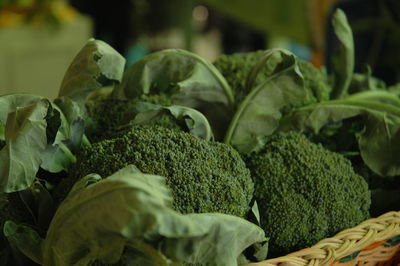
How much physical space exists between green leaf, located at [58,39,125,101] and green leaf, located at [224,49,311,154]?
15 centimetres

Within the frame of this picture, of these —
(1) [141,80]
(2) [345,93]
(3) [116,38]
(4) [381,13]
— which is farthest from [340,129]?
(3) [116,38]

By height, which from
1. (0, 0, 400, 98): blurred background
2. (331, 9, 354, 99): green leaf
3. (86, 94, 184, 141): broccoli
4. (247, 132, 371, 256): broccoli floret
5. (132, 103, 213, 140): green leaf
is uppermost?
(331, 9, 354, 99): green leaf

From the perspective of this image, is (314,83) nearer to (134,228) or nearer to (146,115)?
(146,115)

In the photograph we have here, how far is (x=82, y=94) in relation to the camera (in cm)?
64

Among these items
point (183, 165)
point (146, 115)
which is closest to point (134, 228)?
point (183, 165)

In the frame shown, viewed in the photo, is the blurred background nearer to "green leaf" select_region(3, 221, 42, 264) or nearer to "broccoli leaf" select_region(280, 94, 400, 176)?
"broccoli leaf" select_region(280, 94, 400, 176)

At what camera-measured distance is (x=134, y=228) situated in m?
0.43

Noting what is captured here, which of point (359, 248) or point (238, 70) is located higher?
point (238, 70)

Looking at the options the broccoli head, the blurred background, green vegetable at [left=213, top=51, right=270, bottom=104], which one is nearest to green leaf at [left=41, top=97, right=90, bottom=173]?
green vegetable at [left=213, top=51, right=270, bottom=104]

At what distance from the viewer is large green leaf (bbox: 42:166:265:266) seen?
42 centimetres

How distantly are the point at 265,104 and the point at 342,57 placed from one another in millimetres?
183

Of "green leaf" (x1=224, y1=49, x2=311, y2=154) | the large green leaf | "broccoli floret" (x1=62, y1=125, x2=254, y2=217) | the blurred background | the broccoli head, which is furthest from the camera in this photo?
the blurred background

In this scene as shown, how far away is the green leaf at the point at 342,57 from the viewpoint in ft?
2.58

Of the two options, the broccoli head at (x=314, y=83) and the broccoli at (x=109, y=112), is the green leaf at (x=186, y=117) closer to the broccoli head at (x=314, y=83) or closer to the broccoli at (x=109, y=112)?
the broccoli at (x=109, y=112)
